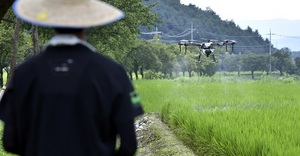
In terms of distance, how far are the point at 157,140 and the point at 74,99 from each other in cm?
656

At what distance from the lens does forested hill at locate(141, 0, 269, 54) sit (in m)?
104

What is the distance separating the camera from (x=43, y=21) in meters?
2.16

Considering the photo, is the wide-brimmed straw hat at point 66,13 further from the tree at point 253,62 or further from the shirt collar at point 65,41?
the tree at point 253,62

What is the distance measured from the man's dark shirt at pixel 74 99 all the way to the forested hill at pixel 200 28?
9784 cm

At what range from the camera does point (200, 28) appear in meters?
107

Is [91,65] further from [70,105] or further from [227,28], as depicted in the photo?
[227,28]

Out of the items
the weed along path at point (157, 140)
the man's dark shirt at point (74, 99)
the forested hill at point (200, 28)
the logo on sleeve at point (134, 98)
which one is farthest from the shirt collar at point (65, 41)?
the forested hill at point (200, 28)

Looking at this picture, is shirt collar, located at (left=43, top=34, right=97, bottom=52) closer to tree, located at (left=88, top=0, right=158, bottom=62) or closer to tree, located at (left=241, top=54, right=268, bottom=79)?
tree, located at (left=88, top=0, right=158, bottom=62)

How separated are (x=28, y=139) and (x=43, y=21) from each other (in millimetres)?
497

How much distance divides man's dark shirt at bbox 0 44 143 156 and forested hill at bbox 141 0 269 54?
→ 97.8 meters

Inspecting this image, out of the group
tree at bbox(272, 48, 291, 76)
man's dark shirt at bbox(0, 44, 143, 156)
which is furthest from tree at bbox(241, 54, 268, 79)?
man's dark shirt at bbox(0, 44, 143, 156)

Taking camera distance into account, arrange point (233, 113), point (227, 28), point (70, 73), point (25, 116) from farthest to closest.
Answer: point (227, 28) < point (233, 113) < point (25, 116) < point (70, 73)

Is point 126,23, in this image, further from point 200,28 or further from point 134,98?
point 200,28

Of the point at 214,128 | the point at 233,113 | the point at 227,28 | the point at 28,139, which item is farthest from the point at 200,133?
the point at 227,28
